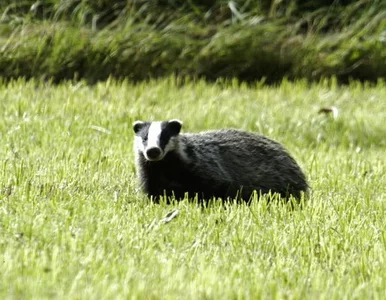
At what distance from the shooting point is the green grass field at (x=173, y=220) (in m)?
4.26

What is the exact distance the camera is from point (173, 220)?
5551mm

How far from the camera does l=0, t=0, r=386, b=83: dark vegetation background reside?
1162 centimetres

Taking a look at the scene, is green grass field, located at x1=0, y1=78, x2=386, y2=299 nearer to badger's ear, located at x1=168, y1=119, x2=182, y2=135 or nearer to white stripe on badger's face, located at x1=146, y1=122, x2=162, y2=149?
white stripe on badger's face, located at x1=146, y1=122, x2=162, y2=149

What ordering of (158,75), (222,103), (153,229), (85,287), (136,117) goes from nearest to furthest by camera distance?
(85,287) → (153,229) → (136,117) → (222,103) → (158,75)

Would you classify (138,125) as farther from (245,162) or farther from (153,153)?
(245,162)

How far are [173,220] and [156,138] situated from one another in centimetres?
95

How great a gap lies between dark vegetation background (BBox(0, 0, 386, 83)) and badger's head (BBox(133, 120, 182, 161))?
4932mm

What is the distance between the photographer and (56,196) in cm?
598

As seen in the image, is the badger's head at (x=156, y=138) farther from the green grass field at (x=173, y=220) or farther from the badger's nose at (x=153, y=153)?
the green grass field at (x=173, y=220)

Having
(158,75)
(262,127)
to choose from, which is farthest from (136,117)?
(158,75)

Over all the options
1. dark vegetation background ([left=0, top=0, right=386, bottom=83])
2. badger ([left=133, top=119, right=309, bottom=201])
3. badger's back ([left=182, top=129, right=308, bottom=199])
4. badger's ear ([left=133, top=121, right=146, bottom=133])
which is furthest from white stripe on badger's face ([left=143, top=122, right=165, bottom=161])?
dark vegetation background ([left=0, top=0, right=386, bottom=83])

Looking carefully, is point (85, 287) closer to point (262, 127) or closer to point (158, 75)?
point (262, 127)

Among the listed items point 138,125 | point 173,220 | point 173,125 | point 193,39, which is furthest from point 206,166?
point 193,39

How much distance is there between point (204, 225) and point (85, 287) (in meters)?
1.48
